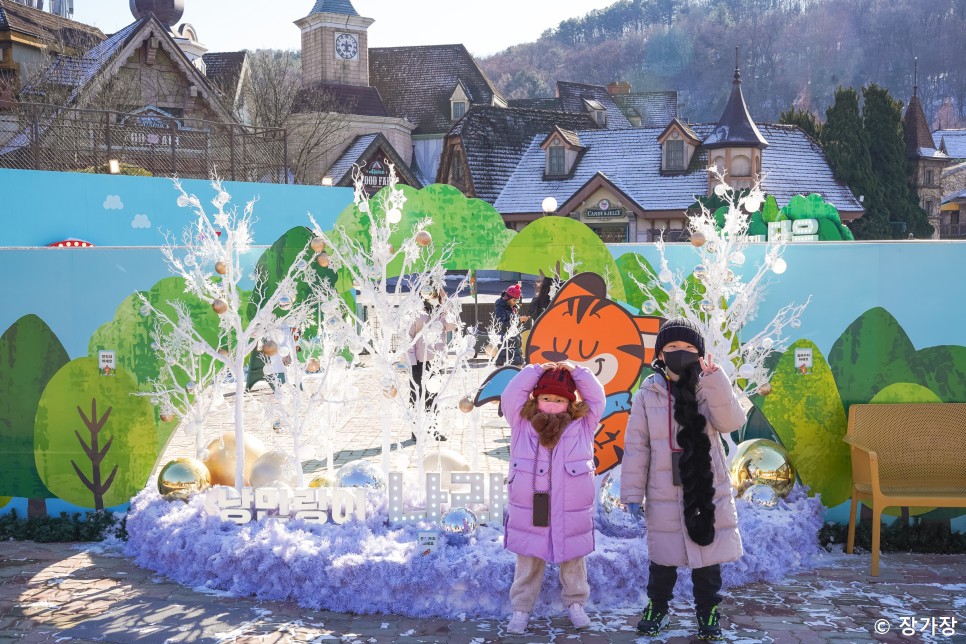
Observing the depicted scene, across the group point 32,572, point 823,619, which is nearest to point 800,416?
point 823,619

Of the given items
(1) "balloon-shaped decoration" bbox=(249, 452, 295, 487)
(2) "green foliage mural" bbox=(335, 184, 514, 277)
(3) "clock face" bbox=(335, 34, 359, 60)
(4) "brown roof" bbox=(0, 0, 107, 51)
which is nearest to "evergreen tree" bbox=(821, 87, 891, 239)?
(3) "clock face" bbox=(335, 34, 359, 60)

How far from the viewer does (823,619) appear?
16.3ft

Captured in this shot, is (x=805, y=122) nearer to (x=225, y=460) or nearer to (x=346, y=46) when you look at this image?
(x=346, y=46)

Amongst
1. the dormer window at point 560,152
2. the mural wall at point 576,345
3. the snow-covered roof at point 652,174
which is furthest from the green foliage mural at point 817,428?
the dormer window at point 560,152

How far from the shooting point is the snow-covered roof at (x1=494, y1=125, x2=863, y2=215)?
31219 millimetres

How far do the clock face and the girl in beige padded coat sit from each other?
159 feet

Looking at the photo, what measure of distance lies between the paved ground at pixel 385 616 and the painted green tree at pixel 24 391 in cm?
77

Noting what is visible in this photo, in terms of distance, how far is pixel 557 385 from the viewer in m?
4.86

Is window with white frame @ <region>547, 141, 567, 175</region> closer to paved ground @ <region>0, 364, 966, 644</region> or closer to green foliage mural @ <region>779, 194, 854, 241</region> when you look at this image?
green foliage mural @ <region>779, 194, 854, 241</region>

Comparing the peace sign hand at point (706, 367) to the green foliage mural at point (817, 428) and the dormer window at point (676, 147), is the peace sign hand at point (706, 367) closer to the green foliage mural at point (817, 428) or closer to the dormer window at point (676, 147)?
the green foliage mural at point (817, 428)

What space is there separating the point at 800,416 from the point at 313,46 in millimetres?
48046

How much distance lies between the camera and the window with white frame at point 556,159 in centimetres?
3316

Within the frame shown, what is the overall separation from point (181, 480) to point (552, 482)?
285 centimetres

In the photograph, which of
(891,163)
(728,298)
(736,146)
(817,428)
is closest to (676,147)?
(736,146)
